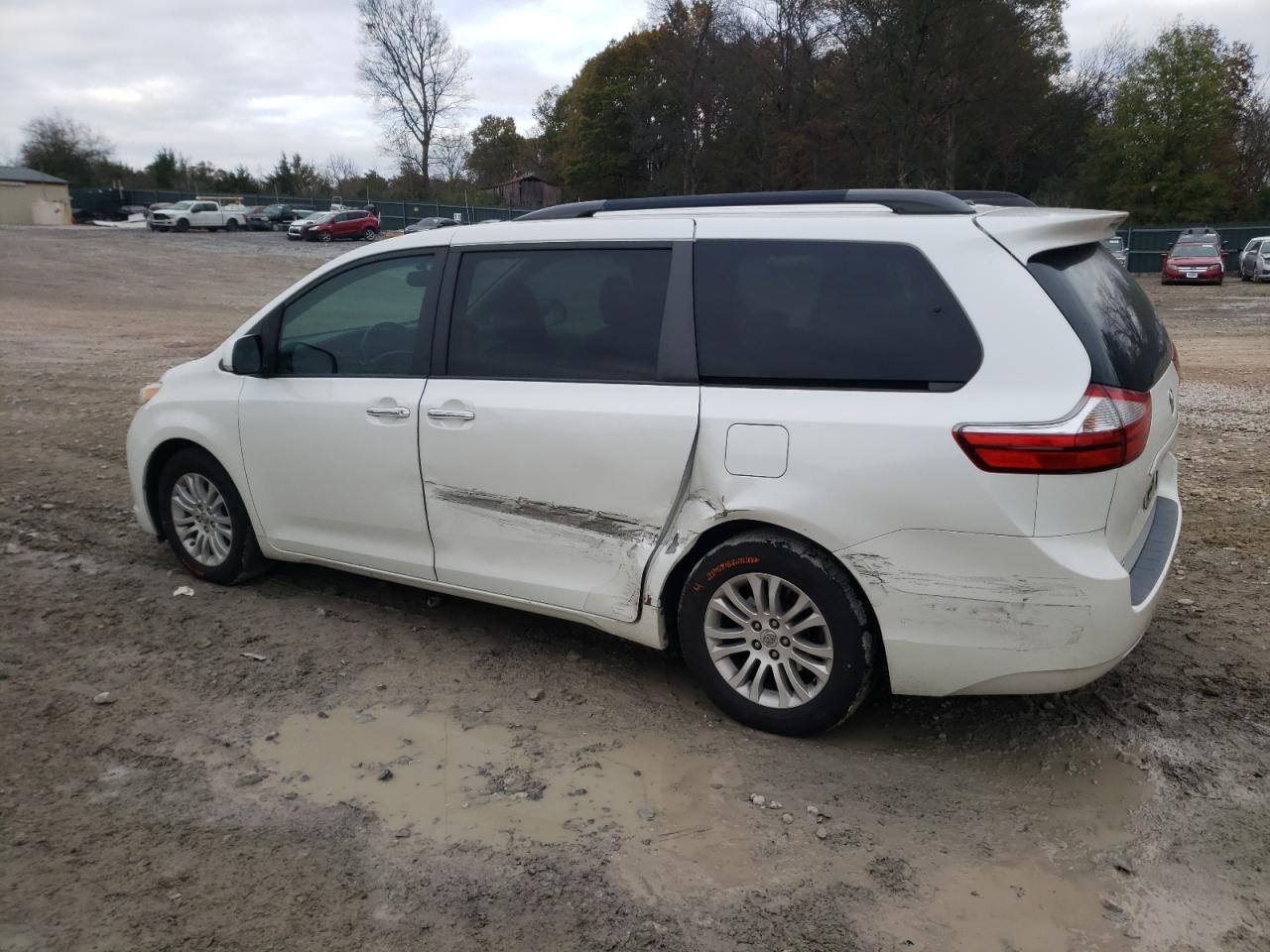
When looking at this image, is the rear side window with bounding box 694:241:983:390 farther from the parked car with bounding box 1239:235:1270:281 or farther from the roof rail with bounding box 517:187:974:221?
the parked car with bounding box 1239:235:1270:281

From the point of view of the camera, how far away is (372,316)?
4.70 meters

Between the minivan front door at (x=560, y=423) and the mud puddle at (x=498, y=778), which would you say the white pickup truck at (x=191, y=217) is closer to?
the minivan front door at (x=560, y=423)

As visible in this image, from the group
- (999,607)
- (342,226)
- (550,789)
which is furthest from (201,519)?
(342,226)

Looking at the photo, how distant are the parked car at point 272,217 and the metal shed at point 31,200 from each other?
12.5 m

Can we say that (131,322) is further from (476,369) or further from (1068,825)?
(1068,825)

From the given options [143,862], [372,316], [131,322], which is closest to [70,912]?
[143,862]

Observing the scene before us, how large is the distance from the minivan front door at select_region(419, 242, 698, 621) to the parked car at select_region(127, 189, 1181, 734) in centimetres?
1

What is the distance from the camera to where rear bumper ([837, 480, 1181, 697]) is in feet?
10.3

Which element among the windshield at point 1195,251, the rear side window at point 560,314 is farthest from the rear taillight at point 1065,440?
the windshield at point 1195,251

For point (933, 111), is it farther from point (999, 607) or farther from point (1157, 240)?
point (999, 607)

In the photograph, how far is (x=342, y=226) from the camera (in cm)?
4788

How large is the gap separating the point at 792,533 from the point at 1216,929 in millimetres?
1625

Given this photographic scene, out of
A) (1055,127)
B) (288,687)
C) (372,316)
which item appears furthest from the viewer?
(1055,127)

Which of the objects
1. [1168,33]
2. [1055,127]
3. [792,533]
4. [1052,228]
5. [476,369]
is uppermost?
[1168,33]
